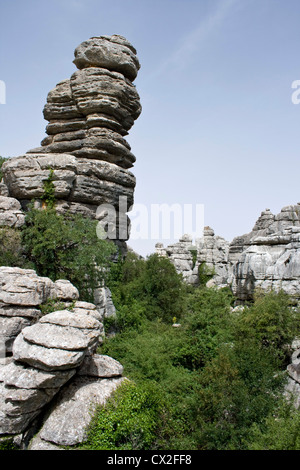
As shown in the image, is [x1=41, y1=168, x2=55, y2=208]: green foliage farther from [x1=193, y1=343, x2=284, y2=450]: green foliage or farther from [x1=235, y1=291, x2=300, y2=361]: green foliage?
[x1=193, y1=343, x2=284, y2=450]: green foliage

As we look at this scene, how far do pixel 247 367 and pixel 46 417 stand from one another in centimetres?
558

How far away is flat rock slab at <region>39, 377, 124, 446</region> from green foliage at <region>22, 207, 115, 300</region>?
5.49m

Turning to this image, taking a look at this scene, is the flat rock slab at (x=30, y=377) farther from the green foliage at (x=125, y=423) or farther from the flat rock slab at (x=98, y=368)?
the green foliage at (x=125, y=423)

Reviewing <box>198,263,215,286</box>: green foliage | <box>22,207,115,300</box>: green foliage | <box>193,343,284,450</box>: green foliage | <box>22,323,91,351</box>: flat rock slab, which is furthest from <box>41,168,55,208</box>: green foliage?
<box>198,263,215,286</box>: green foliage

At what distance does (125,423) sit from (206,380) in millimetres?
2471

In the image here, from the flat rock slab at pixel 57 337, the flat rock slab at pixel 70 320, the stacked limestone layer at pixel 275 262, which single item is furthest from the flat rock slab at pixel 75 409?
the stacked limestone layer at pixel 275 262

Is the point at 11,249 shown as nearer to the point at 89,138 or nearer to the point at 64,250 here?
the point at 64,250

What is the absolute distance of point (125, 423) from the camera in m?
8.50

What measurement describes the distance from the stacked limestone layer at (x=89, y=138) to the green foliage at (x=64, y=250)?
6.98 feet

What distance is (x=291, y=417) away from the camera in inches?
329

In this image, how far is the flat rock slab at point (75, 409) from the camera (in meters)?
8.44

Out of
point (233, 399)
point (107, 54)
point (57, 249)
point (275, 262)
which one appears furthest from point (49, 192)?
point (233, 399)
